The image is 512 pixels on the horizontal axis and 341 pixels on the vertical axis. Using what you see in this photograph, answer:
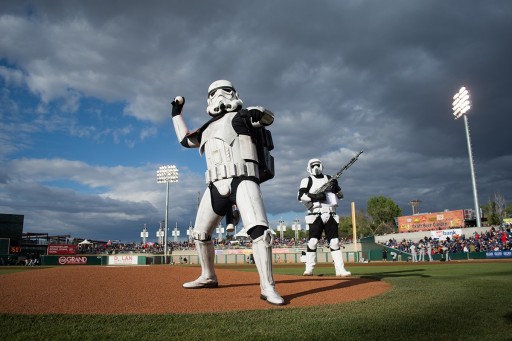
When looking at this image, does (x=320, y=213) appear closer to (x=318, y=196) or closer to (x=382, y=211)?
(x=318, y=196)

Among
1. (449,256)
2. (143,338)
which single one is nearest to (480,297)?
(143,338)

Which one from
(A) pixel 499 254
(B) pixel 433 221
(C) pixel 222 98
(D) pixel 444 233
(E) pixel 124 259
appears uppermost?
(C) pixel 222 98

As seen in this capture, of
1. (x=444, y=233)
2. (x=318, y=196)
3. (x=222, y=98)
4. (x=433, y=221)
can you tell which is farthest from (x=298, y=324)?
(x=433, y=221)

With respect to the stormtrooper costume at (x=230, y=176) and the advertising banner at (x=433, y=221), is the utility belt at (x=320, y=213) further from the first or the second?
the advertising banner at (x=433, y=221)

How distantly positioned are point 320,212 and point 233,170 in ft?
17.7

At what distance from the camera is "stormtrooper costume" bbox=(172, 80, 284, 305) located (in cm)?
527

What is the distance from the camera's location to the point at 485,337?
3016 mm

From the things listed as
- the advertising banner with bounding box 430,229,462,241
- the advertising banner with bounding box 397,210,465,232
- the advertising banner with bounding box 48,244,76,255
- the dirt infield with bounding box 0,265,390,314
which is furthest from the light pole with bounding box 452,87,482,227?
the advertising banner with bounding box 48,244,76,255

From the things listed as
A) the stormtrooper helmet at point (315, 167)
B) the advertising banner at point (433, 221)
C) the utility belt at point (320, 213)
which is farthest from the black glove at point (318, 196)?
the advertising banner at point (433, 221)

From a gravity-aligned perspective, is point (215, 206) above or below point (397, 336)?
above

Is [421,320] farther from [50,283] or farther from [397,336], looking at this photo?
[50,283]

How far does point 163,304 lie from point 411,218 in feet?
203

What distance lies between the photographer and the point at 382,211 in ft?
275

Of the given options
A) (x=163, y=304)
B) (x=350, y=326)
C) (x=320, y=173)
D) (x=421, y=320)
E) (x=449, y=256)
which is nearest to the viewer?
(x=350, y=326)
